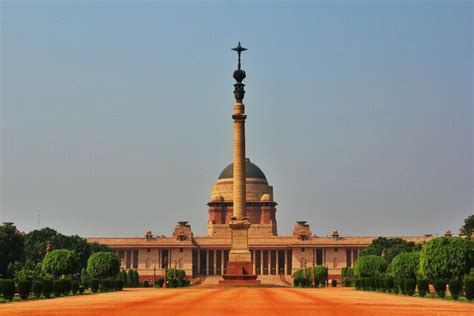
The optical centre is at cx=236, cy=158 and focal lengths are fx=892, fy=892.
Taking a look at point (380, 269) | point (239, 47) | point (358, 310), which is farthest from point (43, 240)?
point (358, 310)

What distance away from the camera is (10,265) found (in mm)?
100125

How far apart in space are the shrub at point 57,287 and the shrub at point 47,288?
146 centimetres

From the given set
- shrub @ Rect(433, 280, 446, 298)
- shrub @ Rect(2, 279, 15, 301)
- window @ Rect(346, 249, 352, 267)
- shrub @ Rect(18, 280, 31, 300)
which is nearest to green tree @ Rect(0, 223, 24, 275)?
shrub @ Rect(18, 280, 31, 300)

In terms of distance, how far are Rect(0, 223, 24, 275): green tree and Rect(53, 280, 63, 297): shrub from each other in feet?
128

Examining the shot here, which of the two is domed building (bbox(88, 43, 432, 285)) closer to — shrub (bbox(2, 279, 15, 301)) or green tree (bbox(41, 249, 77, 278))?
green tree (bbox(41, 249, 77, 278))

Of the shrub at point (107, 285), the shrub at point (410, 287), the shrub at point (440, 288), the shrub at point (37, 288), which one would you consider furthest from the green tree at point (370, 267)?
the shrub at point (37, 288)

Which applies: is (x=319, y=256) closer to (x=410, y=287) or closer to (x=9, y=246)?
(x=9, y=246)

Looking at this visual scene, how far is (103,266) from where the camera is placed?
91.3 meters

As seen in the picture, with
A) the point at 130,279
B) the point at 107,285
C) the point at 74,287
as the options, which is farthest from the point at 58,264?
the point at 130,279

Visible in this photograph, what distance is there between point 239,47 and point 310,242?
5815 cm

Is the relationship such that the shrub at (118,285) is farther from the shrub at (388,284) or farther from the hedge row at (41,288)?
the shrub at (388,284)

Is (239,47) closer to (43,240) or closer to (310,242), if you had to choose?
(43,240)

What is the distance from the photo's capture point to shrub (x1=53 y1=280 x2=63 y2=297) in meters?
65.2

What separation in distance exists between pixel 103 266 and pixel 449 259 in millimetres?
38274
